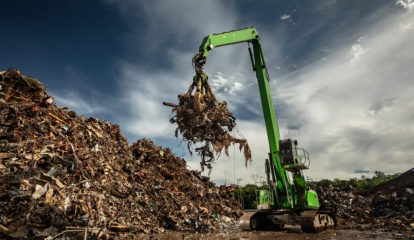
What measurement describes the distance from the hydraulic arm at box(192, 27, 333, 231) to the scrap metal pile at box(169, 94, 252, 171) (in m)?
1.28

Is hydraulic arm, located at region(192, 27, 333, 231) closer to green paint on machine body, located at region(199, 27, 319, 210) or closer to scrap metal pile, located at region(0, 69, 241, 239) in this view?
green paint on machine body, located at region(199, 27, 319, 210)

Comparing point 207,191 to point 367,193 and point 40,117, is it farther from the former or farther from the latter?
point 367,193

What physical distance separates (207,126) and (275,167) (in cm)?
359

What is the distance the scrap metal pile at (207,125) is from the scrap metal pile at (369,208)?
24.8 ft

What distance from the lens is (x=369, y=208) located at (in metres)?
13.8

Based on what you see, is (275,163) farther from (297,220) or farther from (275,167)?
(297,220)

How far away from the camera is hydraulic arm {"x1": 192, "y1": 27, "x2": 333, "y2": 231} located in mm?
8555

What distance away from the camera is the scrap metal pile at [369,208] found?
36.5 feet

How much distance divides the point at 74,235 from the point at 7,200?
2.09 m

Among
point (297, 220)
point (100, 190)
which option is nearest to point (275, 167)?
point (297, 220)

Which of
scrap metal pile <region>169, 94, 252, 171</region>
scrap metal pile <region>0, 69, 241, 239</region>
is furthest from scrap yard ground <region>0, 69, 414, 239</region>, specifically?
scrap metal pile <region>169, 94, 252, 171</region>

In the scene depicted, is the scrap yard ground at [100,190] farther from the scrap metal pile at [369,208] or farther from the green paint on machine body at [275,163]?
the green paint on machine body at [275,163]

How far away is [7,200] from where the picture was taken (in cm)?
612

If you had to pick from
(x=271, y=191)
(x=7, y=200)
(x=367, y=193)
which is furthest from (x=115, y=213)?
(x=367, y=193)
